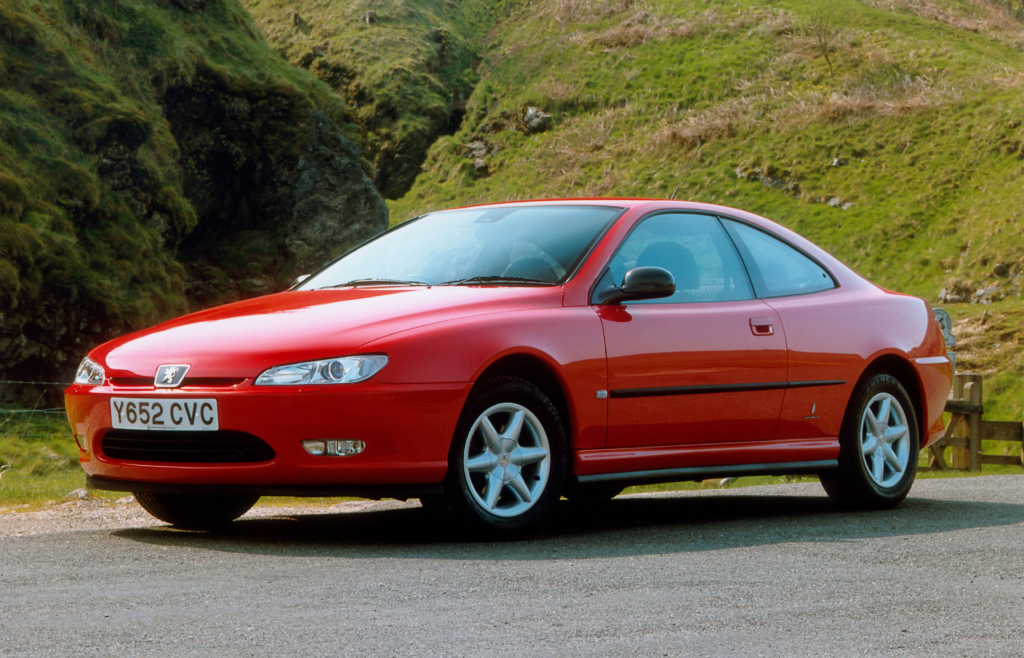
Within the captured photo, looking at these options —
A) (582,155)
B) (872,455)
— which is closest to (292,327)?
(872,455)

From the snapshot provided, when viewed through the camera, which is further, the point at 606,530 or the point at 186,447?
the point at 606,530

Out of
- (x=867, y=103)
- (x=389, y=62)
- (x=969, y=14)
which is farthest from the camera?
(x=389, y=62)

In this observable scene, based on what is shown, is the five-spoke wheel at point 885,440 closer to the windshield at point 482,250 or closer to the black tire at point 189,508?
the windshield at point 482,250

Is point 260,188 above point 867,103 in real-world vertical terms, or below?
below

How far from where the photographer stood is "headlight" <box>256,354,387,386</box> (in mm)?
4977

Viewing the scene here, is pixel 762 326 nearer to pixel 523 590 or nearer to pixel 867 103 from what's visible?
pixel 523 590

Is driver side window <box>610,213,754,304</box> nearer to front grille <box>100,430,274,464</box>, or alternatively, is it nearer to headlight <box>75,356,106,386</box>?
front grille <box>100,430,274,464</box>

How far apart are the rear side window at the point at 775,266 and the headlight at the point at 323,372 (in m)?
2.54

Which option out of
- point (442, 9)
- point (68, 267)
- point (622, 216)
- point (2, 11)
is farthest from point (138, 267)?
point (442, 9)

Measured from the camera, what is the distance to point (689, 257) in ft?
21.1

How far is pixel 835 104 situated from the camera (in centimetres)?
4847

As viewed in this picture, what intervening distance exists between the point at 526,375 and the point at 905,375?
284cm

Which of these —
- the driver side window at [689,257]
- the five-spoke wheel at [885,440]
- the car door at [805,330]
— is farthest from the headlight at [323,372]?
the five-spoke wheel at [885,440]

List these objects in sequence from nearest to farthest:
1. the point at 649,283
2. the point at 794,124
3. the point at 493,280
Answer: the point at 649,283 < the point at 493,280 < the point at 794,124
